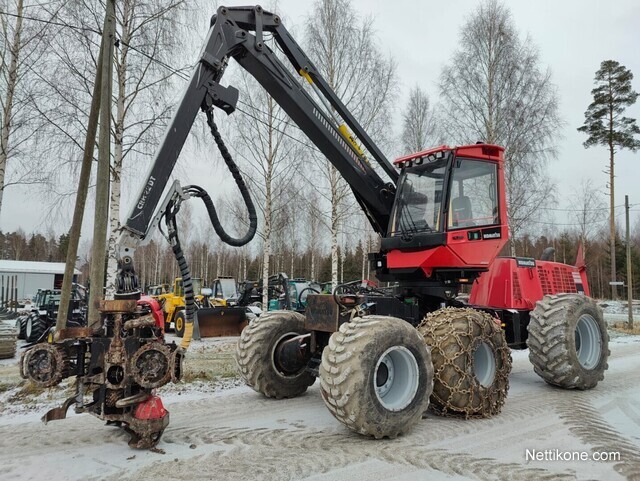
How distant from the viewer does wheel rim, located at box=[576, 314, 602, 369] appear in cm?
720

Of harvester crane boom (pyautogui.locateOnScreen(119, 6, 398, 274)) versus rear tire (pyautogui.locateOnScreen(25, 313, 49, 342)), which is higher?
harvester crane boom (pyautogui.locateOnScreen(119, 6, 398, 274))

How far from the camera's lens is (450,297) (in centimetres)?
661

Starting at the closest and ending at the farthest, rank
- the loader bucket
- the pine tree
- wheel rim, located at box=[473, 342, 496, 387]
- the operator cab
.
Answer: wheel rim, located at box=[473, 342, 496, 387]
the operator cab
the loader bucket
the pine tree

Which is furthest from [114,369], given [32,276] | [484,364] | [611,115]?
[32,276]

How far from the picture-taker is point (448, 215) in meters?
6.00

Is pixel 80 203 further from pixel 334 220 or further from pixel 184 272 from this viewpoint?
pixel 334 220

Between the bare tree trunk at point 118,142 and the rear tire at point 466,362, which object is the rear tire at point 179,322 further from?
the rear tire at point 466,362

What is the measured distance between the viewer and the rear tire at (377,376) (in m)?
4.30

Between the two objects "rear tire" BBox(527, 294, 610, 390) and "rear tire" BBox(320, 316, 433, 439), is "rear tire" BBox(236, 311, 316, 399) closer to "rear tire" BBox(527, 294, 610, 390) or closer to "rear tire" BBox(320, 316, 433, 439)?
"rear tire" BBox(320, 316, 433, 439)

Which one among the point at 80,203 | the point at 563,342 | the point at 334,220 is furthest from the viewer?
the point at 334,220

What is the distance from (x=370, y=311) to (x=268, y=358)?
1385 millimetres

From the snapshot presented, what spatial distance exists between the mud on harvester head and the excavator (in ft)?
0.04

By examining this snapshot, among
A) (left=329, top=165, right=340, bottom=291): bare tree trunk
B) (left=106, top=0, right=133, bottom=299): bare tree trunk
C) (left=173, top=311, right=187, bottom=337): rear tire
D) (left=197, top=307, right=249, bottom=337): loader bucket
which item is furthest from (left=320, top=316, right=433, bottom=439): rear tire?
(left=173, top=311, right=187, bottom=337): rear tire

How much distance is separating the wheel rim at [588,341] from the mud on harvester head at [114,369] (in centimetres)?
599
